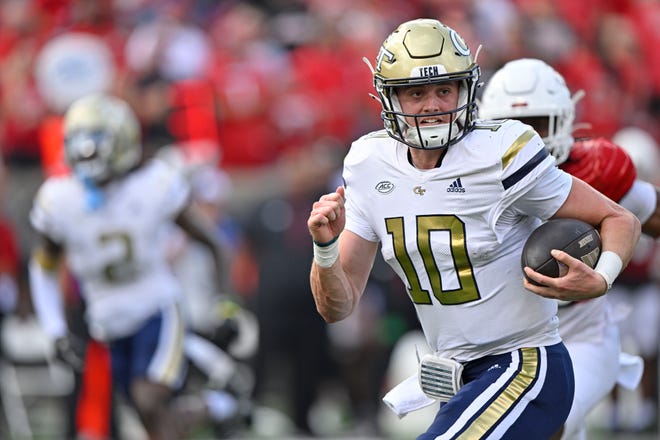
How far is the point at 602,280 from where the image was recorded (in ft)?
14.0

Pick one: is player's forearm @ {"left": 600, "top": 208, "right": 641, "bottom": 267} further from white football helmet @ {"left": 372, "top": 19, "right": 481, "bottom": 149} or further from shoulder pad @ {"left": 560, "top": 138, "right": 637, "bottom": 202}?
shoulder pad @ {"left": 560, "top": 138, "right": 637, "bottom": 202}

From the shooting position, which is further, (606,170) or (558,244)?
(606,170)

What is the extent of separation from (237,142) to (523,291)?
6.22m

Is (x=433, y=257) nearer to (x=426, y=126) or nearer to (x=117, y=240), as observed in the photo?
(x=426, y=126)

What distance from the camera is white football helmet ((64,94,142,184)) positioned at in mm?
7309

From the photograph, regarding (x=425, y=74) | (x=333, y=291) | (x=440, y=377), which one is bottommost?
(x=440, y=377)

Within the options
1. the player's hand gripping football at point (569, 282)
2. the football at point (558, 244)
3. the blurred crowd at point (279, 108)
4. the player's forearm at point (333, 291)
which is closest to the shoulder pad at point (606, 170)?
the football at point (558, 244)

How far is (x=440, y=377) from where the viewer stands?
4.57 meters

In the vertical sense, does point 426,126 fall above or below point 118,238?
above

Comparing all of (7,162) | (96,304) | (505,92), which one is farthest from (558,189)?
(7,162)

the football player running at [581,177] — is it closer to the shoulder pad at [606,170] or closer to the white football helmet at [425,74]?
the shoulder pad at [606,170]

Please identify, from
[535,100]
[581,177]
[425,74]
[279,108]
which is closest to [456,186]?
[425,74]

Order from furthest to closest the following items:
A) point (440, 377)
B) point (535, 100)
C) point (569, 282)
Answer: point (535, 100)
point (440, 377)
point (569, 282)

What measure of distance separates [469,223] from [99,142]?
3343 millimetres
